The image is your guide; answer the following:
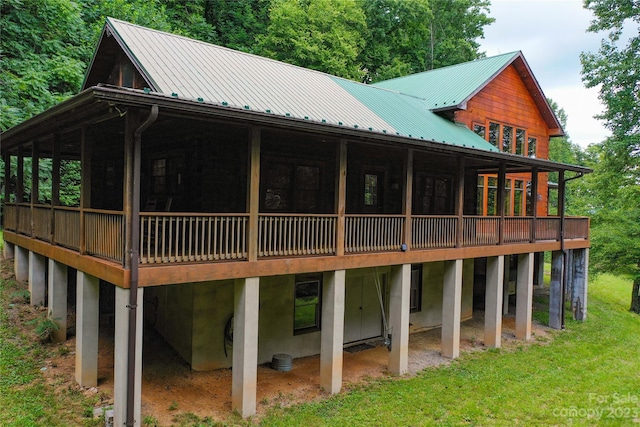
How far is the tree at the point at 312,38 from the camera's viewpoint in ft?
99.9

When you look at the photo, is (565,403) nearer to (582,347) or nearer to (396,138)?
(582,347)

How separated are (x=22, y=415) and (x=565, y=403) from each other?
1081cm

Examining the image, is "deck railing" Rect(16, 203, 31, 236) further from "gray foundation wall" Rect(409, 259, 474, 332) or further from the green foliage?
"gray foundation wall" Rect(409, 259, 474, 332)

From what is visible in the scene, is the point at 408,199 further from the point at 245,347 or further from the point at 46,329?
the point at 46,329

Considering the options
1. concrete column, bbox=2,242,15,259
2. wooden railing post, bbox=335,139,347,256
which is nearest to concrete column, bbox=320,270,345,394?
wooden railing post, bbox=335,139,347,256

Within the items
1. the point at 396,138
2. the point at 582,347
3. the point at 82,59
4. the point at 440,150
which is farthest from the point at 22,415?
the point at 82,59

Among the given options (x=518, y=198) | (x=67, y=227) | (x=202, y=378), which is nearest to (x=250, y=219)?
(x=202, y=378)

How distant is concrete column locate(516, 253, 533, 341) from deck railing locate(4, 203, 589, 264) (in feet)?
2.70

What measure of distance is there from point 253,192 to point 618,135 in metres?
21.8

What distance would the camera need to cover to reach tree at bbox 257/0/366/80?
30.5 metres

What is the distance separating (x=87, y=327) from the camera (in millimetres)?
9062

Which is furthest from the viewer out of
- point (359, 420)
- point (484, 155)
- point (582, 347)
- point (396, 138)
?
point (582, 347)

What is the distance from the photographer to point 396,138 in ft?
33.2

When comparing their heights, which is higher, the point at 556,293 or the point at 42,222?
the point at 42,222
